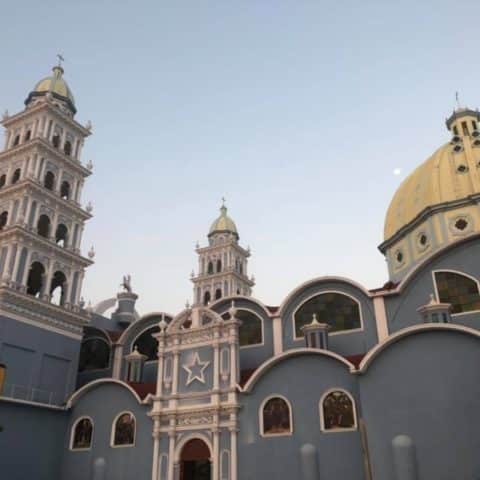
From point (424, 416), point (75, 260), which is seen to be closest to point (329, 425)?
point (424, 416)

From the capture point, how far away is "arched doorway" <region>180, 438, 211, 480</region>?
21750 millimetres

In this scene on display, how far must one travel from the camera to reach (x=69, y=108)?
3272 cm

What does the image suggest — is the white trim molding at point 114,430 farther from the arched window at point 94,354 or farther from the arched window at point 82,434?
the arched window at point 94,354

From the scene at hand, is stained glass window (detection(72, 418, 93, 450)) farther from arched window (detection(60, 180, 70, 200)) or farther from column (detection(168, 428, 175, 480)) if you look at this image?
arched window (detection(60, 180, 70, 200))

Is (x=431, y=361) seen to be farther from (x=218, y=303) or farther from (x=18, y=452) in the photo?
(x=18, y=452)

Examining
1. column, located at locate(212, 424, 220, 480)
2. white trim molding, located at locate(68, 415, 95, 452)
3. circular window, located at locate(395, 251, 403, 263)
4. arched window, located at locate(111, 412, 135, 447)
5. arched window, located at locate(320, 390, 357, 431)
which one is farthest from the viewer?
circular window, located at locate(395, 251, 403, 263)

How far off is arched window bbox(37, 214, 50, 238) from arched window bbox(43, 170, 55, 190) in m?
2.29

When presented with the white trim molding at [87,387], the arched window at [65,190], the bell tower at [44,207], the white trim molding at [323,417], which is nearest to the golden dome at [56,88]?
the bell tower at [44,207]

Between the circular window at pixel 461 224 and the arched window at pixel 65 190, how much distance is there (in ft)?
76.2

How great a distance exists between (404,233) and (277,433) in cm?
1552

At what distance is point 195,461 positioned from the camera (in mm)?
22219

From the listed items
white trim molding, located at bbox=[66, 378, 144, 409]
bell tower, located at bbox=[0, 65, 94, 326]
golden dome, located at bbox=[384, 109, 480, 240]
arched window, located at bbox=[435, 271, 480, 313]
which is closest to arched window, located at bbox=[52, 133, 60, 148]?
bell tower, located at bbox=[0, 65, 94, 326]

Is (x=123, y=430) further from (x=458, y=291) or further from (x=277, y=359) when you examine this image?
(x=458, y=291)

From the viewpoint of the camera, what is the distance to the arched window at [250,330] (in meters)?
26.2
